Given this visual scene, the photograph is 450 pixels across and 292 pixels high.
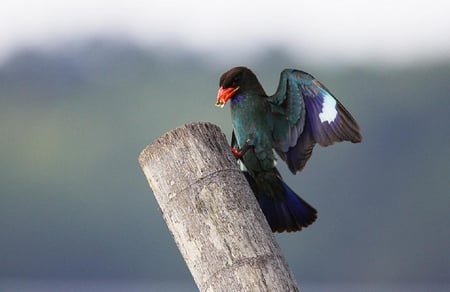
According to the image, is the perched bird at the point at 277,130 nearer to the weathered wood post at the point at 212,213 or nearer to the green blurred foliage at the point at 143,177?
the weathered wood post at the point at 212,213

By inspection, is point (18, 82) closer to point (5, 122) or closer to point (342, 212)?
point (5, 122)

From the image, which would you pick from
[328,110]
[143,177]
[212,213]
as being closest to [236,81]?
[328,110]

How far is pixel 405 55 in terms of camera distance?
2034 cm

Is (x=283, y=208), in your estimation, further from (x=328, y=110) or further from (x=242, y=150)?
(x=328, y=110)

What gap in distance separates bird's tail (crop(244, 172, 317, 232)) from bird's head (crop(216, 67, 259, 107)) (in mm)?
312

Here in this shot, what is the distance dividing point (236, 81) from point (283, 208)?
0.50 metres

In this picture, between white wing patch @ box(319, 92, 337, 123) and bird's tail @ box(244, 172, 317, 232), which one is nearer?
white wing patch @ box(319, 92, 337, 123)

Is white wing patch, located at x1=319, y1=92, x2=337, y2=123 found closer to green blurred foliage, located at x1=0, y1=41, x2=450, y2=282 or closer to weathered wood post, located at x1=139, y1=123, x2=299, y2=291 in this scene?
weathered wood post, located at x1=139, y1=123, x2=299, y2=291

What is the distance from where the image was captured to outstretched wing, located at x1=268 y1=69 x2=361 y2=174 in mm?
4238

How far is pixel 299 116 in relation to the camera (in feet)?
14.4

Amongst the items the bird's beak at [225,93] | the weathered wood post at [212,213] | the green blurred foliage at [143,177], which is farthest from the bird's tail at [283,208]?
the green blurred foliage at [143,177]

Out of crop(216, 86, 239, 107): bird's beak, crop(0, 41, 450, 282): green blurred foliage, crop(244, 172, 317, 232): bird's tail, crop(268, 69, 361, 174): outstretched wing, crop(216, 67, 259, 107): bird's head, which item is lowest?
crop(244, 172, 317, 232): bird's tail

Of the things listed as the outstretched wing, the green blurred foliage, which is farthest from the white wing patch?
the green blurred foliage

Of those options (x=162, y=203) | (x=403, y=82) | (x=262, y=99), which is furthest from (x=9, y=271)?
(x=162, y=203)
